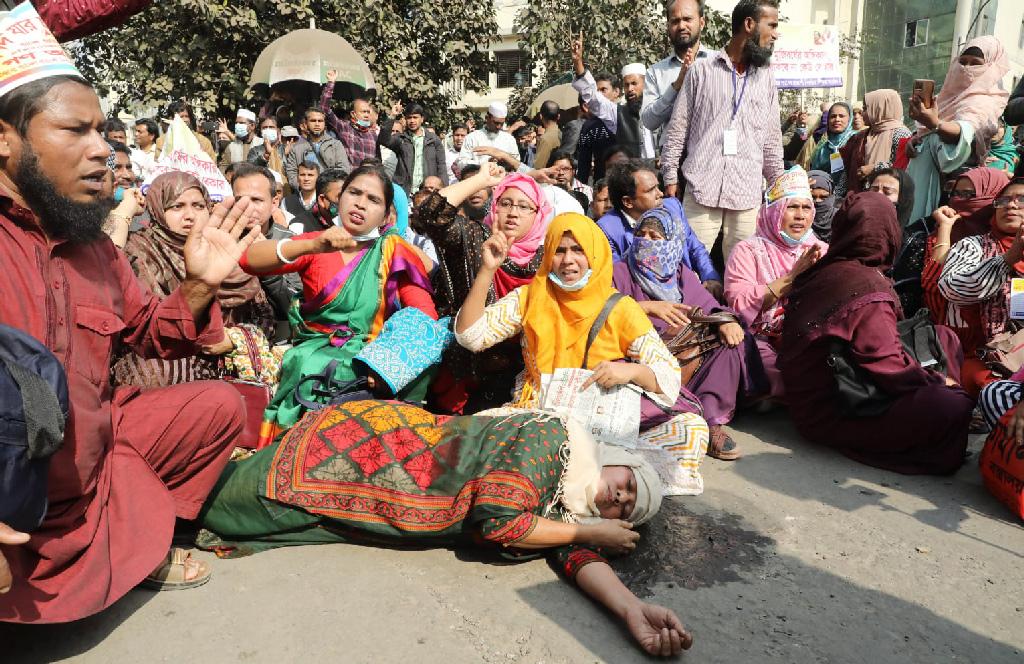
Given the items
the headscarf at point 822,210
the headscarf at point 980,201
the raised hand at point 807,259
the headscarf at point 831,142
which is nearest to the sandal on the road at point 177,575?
the raised hand at point 807,259

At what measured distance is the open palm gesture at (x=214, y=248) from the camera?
2.64m

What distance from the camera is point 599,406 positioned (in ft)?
11.0

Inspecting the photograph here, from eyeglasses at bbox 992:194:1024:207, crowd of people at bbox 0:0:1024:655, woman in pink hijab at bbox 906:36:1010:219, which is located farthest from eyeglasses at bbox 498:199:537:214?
woman in pink hijab at bbox 906:36:1010:219

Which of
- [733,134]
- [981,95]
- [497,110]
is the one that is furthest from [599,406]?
[497,110]

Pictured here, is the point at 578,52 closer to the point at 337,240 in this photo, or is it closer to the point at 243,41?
the point at 337,240

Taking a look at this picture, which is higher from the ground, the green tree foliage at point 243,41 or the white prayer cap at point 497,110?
the green tree foliage at point 243,41

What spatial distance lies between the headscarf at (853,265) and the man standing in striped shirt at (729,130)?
1193 mm

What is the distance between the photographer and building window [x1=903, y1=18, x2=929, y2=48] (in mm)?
22609

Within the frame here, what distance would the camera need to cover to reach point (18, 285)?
2291mm

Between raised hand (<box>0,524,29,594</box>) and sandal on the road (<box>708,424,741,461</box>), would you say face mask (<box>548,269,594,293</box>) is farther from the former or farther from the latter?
raised hand (<box>0,524,29,594</box>)

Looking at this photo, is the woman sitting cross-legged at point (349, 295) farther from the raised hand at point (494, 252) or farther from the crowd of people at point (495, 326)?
the raised hand at point (494, 252)

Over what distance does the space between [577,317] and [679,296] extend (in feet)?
3.94

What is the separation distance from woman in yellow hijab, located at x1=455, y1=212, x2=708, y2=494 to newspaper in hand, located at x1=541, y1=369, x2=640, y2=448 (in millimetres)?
66

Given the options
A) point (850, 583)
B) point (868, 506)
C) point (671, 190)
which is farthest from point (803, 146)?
point (850, 583)
